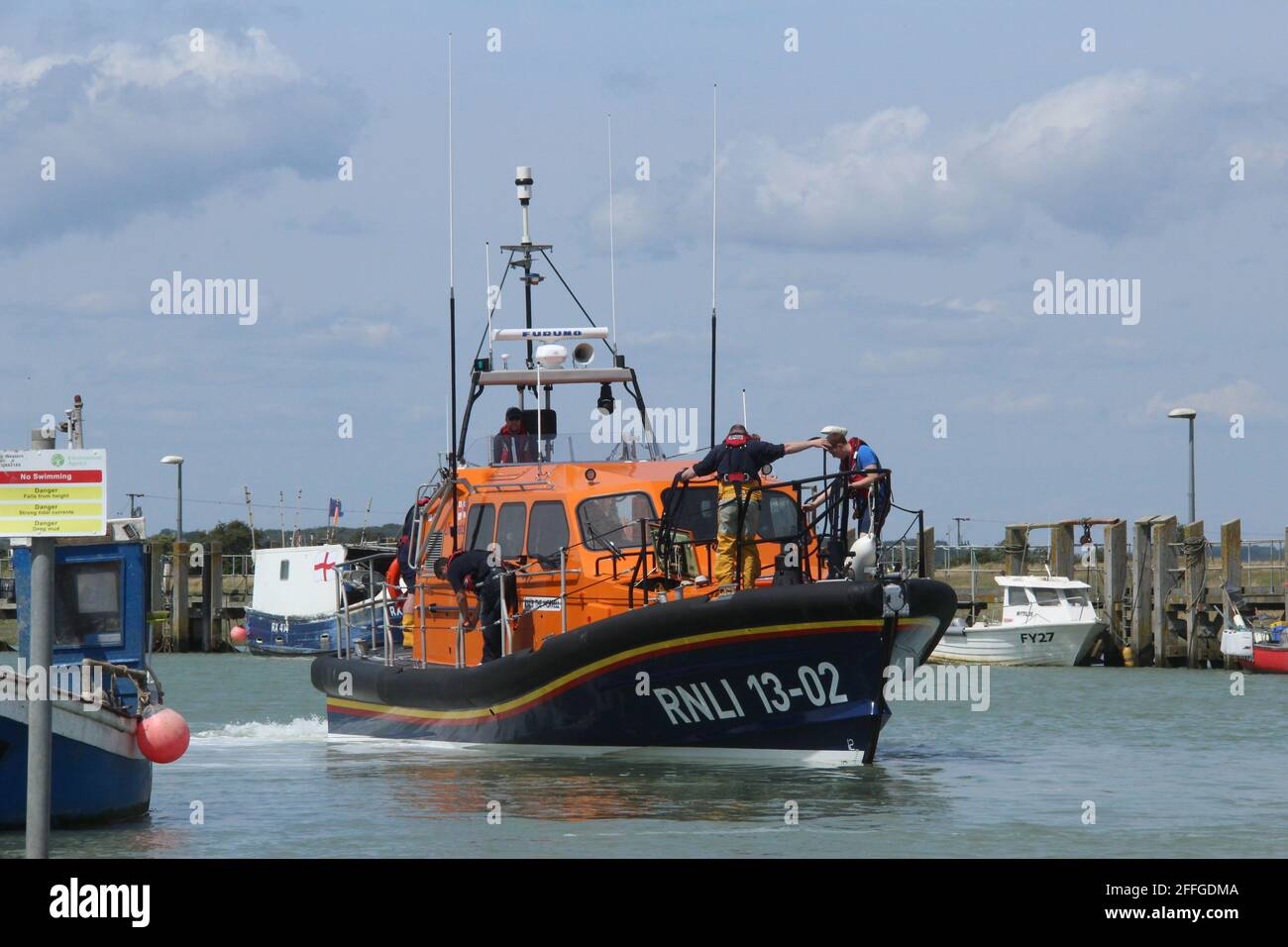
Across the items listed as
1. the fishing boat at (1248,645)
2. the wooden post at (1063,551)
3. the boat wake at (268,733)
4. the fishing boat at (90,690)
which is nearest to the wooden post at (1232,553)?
the fishing boat at (1248,645)

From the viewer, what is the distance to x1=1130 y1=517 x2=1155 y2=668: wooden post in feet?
116

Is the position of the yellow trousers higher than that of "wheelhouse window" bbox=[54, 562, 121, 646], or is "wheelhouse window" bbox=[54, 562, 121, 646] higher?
the yellow trousers

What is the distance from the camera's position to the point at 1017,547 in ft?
129

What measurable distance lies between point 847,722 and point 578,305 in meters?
6.19

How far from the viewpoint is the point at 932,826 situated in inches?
488

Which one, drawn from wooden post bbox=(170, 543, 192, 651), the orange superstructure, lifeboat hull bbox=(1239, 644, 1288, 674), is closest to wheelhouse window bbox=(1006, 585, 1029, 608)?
lifeboat hull bbox=(1239, 644, 1288, 674)

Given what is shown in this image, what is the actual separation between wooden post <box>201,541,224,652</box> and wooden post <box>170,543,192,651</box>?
53 cm

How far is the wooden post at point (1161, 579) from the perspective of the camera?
114 ft

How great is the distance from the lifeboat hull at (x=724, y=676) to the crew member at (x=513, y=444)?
249cm

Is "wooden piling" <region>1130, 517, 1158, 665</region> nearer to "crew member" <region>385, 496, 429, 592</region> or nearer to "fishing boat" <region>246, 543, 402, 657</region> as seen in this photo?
"fishing boat" <region>246, 543, 402, 657</region>

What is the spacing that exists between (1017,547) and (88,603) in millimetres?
28874

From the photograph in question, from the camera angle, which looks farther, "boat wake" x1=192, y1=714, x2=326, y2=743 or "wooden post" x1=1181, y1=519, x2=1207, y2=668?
"wooden post" x1=1181, y1=519, x2=1207, y2=668

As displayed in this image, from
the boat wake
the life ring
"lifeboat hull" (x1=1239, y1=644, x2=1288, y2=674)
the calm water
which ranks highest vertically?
the life ring
